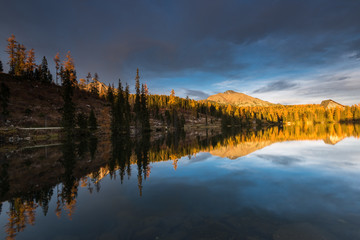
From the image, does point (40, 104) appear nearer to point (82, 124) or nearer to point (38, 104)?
point (38, 104)

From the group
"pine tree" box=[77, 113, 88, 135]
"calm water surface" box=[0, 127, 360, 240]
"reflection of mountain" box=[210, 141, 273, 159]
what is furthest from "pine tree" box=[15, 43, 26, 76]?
"reflection of mountain" box=[210, 141, 273, 159]

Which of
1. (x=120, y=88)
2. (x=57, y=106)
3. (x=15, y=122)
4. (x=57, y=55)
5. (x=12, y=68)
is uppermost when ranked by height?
(x=57, y=55)

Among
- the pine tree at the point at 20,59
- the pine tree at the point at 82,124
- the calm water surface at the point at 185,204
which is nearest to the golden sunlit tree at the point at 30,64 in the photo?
the pine tree at the point at 20,59

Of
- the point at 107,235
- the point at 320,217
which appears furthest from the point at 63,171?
the point at 320,217

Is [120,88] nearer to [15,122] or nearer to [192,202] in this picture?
[15,122]

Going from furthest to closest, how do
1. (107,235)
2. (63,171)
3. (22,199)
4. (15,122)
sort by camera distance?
(15,122) < (63,171) < (22,199) < (107,235)

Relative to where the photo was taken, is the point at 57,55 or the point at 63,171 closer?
the point at 63,171

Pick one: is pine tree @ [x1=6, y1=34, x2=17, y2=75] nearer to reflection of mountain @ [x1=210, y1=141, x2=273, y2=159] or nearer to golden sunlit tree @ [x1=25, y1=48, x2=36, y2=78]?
golden sunlit tree @ [x1=25, y1=48, x2=36, y2=78]

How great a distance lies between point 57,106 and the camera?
245 ft

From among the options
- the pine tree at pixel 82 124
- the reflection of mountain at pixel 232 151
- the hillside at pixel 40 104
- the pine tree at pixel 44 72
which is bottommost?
the reflection of mountain at pixel 232 151

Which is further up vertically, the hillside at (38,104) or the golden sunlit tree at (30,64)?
the golden sunlit tree at (30,64)

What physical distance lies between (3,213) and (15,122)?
60.2 meters

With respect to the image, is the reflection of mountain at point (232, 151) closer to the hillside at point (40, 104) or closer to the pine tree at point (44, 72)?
the hillside at point (40, 104)


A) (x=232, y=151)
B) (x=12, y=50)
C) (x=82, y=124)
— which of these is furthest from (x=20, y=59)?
(x=232, y=151)
